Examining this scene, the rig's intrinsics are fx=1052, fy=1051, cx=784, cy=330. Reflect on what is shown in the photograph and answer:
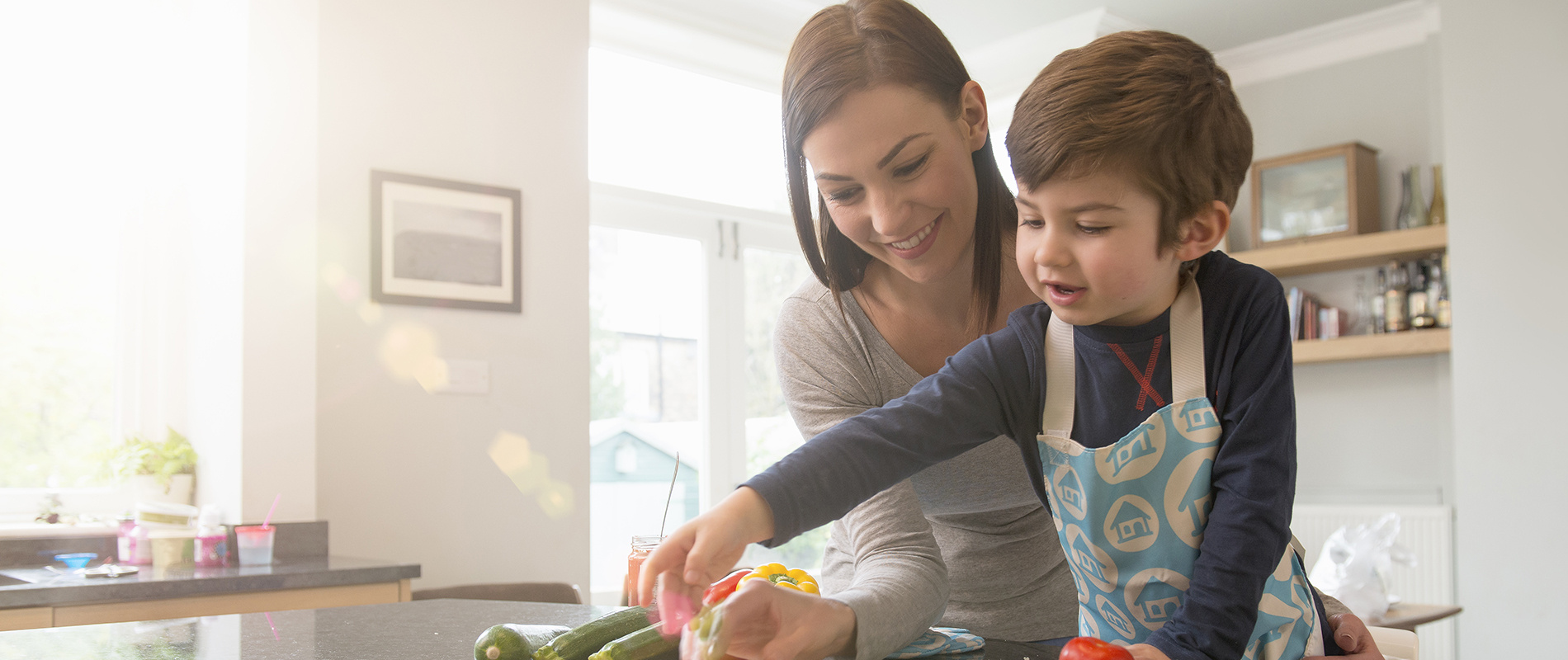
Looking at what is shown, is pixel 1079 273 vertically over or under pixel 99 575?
over

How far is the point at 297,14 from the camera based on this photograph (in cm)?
284

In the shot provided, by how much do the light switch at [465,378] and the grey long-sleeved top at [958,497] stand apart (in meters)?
2.13

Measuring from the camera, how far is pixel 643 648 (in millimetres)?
842

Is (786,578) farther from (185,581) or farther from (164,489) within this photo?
(164,489)

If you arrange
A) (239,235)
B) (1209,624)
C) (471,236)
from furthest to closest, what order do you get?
1. (471,236)
2. (239,235)
3. (1209,624)

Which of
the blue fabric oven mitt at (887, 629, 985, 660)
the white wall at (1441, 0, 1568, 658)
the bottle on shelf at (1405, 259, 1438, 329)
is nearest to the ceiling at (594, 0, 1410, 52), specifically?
the white wall at (1441, 0, 1568, 658)

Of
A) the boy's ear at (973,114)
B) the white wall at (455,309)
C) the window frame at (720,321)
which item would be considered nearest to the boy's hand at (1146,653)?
the boy's ear at (973,114)

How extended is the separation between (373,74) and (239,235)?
0.67 metres

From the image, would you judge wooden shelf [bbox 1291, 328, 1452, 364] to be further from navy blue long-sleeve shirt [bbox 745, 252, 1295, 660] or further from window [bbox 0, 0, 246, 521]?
window [bbox 0, 0, 246, 521]

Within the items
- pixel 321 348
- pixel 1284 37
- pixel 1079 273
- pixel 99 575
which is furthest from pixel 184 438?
pixel 1284 37

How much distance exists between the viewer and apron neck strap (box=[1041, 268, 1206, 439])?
2.84 feet

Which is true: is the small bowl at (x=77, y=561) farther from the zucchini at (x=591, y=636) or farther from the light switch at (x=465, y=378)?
the zucchini at (x=591, y=636)

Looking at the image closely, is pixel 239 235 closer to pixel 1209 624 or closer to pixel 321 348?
pixel 321 348

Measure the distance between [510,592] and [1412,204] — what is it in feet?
14.2
